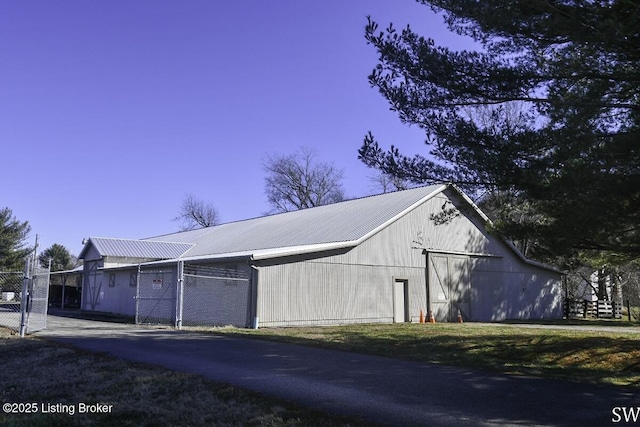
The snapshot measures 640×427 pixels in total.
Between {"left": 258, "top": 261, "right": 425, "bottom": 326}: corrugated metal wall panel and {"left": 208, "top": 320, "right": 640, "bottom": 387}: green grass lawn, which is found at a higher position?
{"left": 258, "top": 261, "right": 425, "bottom": 326}: corrugated metal wall panel

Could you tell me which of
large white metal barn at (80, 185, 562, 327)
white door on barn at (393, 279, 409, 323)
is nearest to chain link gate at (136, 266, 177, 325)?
large white metal barn at (80, 185, 562, 327)

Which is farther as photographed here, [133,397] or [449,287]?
[449,287]

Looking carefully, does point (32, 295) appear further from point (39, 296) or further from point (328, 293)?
point (328, 293)

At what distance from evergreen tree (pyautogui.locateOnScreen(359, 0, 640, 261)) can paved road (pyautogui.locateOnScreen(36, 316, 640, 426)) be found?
3363 mm

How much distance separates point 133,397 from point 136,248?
3036 cm

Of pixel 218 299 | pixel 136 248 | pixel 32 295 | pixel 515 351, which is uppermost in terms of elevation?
pixel 136 248

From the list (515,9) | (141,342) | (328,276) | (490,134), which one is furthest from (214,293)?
(515,9)

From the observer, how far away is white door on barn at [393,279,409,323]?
1030 inches

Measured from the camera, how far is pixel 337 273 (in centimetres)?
2391

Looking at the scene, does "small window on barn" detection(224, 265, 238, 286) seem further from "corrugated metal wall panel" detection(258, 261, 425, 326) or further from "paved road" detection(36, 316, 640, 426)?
"paved road" detection(36, 316, 640, 426)

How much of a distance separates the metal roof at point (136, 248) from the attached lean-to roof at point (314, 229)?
1.19 metres

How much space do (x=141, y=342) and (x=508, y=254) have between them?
2304 cm

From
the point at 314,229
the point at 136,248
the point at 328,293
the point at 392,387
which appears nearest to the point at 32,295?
the point at 328,293

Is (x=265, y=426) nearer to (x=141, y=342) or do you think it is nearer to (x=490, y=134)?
(x=490, y=134)
